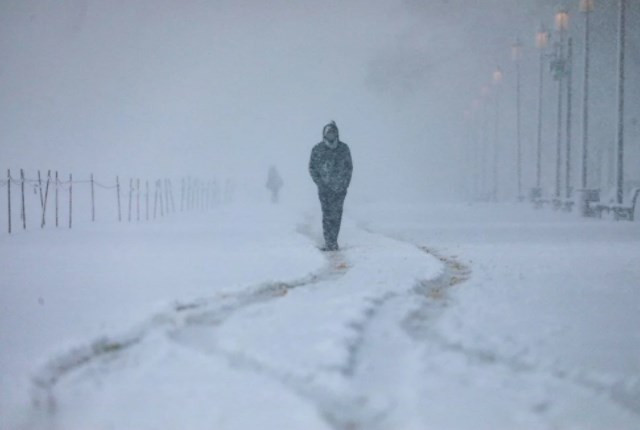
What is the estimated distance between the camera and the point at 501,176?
106125 millimetres

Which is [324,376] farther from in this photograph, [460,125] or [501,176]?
[460,125]

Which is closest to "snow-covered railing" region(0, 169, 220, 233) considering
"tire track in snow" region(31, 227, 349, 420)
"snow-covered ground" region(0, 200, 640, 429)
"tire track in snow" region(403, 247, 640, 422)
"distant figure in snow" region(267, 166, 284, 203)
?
"distant figure in snow" region(267, 166, 284, 203)

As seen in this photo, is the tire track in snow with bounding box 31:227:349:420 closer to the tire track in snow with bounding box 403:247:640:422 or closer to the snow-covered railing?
the tire track in snow with bounding box 403:247:640:422

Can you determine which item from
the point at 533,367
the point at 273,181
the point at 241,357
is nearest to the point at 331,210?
the point at 241,357

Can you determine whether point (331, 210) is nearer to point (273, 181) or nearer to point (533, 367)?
point (533, 367)

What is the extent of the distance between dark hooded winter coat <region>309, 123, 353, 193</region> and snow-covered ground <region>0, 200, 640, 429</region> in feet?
8.83

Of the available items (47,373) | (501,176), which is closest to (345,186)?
(47,373)

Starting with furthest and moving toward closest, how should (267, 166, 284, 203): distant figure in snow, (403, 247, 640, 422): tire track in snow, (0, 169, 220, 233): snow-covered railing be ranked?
(267, 166, 284, 203): distant figure in snow, (0, 169, 220, 233): snow-covered railing, (403, 247, 640, 422): tire track in snow

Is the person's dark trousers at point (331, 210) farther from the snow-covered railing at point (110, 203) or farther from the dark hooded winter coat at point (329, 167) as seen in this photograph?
the snow-covered railing at point (110, 203)

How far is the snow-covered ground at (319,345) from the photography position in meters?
4.14

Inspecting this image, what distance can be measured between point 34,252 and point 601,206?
1998 centimetres

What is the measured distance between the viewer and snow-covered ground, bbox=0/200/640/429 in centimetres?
414

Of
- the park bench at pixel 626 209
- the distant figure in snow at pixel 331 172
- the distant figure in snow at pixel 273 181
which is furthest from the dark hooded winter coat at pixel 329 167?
the distant figure in snow at pixel 273 181

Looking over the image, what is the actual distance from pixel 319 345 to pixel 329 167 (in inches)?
330
